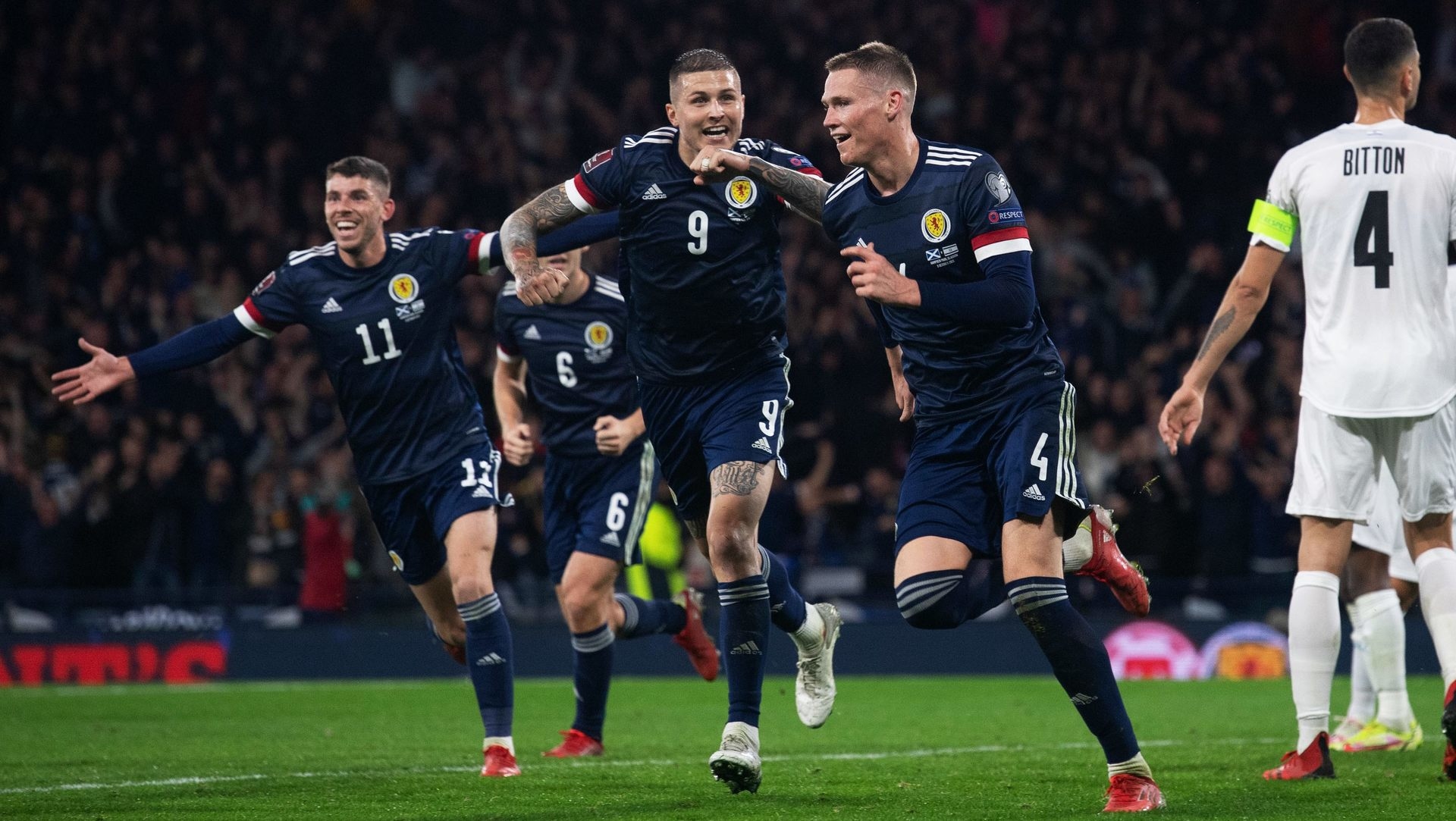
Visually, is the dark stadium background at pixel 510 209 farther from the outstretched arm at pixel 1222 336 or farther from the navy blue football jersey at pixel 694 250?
the outstretched arm at pixel 1222 336

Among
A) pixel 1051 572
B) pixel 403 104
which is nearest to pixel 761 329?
pixel 1051 572

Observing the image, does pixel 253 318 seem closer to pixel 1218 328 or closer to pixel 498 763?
pixel 498 763

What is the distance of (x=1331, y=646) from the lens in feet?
21.4

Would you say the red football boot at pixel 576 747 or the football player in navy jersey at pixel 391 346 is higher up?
the football player in navy jersey at pixel 391 346

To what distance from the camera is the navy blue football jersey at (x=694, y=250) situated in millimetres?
6887

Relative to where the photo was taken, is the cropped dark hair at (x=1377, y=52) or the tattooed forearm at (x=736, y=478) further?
the tattooed forearm at (x=736, y=478)

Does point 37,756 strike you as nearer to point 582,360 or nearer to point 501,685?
point 501,685

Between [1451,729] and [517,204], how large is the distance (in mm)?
15371

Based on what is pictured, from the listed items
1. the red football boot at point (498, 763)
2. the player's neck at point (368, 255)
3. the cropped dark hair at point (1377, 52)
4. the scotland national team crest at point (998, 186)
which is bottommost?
the red football boot at point (498, 763)

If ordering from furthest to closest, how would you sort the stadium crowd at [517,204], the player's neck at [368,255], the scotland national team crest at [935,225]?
1. the stadium crowd at [517,204]
2. the player's neck at [368,255]
3. the scotland national team crest at [935,225]

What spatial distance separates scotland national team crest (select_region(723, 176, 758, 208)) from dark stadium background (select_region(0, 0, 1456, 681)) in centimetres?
888

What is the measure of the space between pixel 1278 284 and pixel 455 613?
1170cm

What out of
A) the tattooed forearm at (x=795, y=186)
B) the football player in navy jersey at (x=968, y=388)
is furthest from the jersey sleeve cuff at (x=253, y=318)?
the football player in navy jersey at (x=968, y=388)

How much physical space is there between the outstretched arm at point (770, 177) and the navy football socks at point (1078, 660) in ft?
5.61
